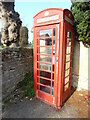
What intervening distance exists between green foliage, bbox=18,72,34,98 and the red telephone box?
0.36 m

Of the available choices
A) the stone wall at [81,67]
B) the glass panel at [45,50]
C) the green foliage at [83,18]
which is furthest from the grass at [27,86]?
the green foliage at [83,18]

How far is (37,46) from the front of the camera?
260 cm

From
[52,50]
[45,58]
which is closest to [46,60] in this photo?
[45,58]

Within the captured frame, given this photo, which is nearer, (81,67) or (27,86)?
(81,67)

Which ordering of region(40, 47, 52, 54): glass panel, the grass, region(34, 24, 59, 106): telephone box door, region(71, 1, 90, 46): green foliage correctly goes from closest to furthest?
region(34, 24, 59, 106): telephone box door → region(71, 1, 90, 46): green foliage → region(40, 47, 52, 54): glass panel → the grass

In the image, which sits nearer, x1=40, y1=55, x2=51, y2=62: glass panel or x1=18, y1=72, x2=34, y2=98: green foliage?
x1=40, y1=55, x2=51, y2=62: glass panel

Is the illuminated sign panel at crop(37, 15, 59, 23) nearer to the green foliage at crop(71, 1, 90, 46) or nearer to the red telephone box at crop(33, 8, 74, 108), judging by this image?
the red telephone box at crop(33, 8, 74, 108)

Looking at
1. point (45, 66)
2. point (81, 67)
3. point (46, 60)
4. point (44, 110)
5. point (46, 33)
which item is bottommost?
point (44, 110)

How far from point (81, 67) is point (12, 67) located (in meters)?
2.68

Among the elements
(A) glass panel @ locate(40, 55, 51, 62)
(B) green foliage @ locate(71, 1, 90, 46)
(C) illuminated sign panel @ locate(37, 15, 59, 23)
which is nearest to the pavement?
(A) glass panel @ locate(40, 55, 51, 62)

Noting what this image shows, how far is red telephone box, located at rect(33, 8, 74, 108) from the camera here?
211 centimetres

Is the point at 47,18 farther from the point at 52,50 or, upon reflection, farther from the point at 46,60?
the point at 46,60

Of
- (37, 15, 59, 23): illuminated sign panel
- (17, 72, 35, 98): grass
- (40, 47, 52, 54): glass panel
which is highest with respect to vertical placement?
(37, 15, 59, 23): illuminated sign panel

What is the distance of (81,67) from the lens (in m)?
3.20
